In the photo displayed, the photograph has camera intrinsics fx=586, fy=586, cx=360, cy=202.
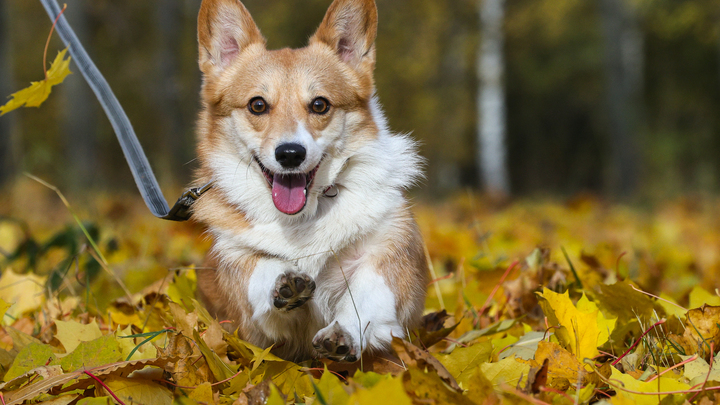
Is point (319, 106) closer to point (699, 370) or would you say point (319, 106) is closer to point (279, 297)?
point (279, 297)

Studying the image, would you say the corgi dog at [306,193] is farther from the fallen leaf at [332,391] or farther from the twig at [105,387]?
the twig at [105,387]

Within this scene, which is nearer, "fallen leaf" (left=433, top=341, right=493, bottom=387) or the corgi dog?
"fallen leaf" (left=433, top=341, right=493, bottom=387)

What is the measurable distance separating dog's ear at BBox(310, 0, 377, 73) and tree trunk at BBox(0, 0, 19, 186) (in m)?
4.10

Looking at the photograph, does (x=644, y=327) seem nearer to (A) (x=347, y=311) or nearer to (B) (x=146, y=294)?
(A) (x=347, y=311)

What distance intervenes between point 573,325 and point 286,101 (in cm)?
127

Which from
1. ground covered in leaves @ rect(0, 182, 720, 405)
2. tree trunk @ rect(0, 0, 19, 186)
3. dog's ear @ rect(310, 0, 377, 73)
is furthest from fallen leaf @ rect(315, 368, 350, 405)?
tree trunk @ rect(0, 0, 19, 186)

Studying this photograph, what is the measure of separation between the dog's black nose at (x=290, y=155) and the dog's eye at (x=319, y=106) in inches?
11.9

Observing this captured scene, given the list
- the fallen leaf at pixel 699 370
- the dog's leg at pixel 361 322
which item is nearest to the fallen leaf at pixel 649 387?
the fallen leaf at pixel 699 370

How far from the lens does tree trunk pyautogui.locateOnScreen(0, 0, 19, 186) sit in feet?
17.6

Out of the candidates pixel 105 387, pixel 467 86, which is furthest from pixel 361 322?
pixel 467 86

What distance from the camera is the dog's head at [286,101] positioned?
6.72ft

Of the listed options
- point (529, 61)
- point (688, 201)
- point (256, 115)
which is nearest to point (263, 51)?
point (256, 115)

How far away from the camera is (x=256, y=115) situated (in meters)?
2.23

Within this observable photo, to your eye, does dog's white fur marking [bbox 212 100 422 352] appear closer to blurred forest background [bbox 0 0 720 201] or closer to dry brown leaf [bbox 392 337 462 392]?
dry brown leaf [bbox 392 337 462 392]
